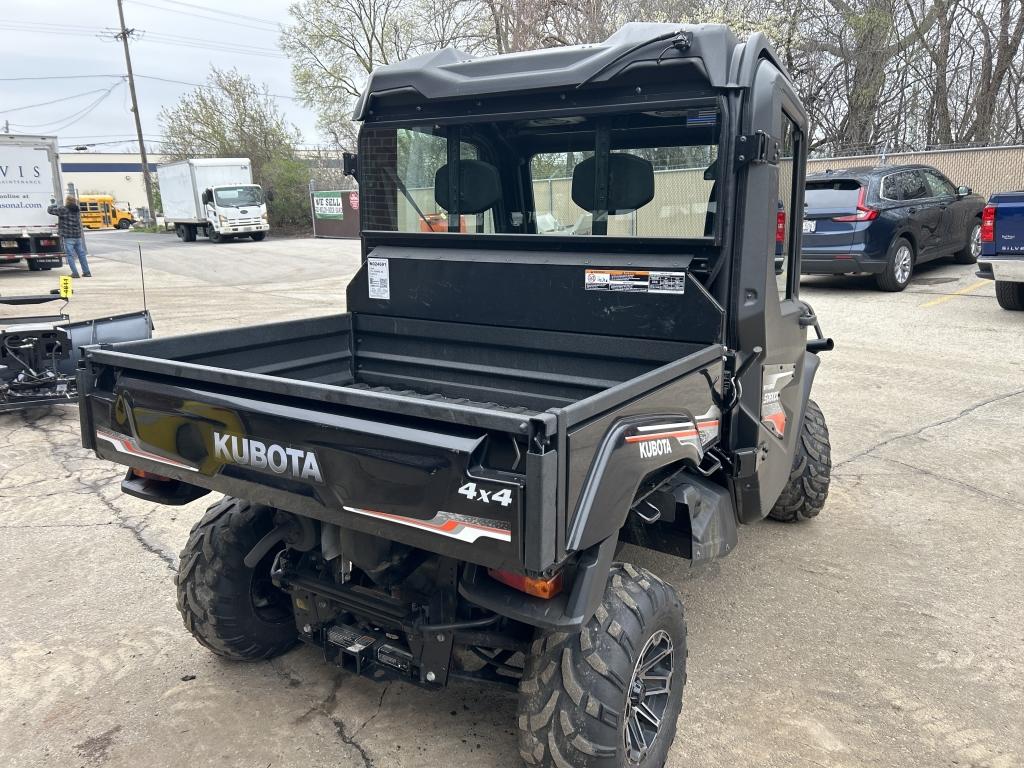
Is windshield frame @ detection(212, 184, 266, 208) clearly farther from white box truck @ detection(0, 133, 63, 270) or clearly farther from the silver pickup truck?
the silver pickup truck

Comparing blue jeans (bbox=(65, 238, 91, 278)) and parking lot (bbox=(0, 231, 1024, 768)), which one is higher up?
blue jeans (bbox=(65, 238, 91, 278))

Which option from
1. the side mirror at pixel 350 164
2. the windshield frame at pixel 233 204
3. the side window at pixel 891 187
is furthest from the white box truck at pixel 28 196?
the side mirror at pixel 350 164

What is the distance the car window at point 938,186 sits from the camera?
12.5 m

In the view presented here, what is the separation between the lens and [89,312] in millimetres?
12664

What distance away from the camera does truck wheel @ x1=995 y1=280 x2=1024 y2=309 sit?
10.5 m

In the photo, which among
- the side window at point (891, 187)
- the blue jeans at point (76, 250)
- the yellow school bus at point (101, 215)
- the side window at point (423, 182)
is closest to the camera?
the side window at point (423, 182)

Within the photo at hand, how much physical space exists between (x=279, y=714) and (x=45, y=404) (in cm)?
470

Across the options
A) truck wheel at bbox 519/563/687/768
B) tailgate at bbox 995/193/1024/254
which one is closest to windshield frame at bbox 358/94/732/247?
truck wheel at bbox 519/563/687/768

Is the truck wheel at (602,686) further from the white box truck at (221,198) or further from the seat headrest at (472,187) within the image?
the white box truck at (221,198)

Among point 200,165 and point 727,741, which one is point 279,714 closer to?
point 727,741

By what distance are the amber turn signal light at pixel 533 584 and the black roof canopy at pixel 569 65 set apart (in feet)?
5.87

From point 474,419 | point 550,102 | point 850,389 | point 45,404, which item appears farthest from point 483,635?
point 850,389

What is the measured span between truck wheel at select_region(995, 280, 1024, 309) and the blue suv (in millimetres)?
1599

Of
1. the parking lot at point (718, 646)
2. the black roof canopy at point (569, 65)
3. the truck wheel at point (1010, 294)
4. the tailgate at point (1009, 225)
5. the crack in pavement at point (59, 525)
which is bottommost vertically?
the parking lot at point (718, 646)
